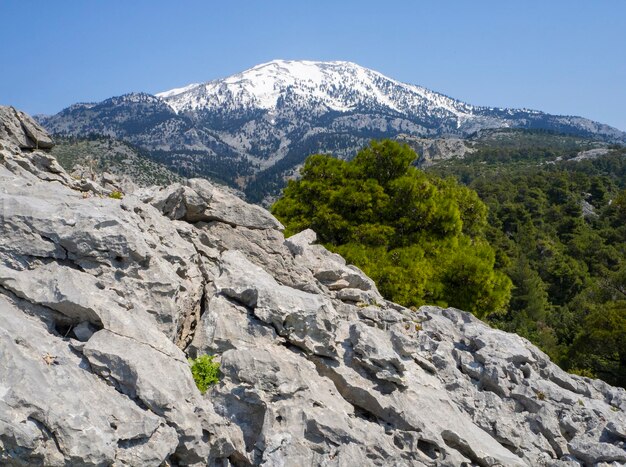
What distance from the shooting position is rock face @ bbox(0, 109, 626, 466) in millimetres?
7691

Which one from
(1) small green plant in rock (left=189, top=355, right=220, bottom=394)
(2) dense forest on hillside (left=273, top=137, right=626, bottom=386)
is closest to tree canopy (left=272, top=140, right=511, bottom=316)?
(2) dense forest on hillside (left=273, top=137, right=626, bottom=386)

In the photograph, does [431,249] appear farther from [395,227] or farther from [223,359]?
[223,359]

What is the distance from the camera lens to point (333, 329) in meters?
12.1

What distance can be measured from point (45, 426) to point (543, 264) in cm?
7234

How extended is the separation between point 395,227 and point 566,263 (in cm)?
4997

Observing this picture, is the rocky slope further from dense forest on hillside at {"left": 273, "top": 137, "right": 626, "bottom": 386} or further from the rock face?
the rock face

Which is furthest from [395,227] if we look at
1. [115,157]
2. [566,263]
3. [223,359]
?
[115,157]

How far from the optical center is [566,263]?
65188 mm

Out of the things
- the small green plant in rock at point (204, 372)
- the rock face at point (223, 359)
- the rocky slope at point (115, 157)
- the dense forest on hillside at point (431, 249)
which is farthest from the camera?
the rocky slope at point (115, 157)

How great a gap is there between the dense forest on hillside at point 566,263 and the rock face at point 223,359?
1945 cm

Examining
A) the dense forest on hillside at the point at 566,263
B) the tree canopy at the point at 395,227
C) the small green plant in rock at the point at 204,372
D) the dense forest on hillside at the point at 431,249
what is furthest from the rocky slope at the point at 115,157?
the small green plant in rock at the point at 204,372

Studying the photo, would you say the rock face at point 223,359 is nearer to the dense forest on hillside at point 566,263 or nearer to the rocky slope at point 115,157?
the dense forest on hillside at point 566,263

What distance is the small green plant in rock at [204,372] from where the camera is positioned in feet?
32.3

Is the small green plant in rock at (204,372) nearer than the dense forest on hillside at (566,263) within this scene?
Yes
